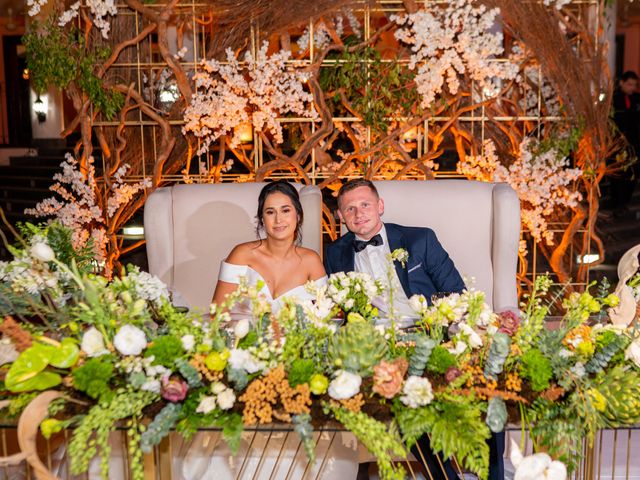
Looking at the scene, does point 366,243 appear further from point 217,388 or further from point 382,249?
point 217,388

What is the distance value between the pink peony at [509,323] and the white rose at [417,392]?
32 centimetres

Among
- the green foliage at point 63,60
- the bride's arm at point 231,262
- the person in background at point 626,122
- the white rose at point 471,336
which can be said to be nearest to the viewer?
the white rose at point 471,336

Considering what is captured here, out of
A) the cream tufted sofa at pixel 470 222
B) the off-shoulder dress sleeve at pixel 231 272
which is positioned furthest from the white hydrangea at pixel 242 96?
the off-shoulder dress sleeve at pixel 231 272

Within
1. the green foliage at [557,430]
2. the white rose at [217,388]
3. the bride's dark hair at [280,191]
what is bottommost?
the green foliage at [557,430]

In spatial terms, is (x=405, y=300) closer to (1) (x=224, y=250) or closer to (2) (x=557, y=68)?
(1) (x=224, y=250)

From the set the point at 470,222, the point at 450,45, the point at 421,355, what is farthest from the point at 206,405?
the point at 450,45

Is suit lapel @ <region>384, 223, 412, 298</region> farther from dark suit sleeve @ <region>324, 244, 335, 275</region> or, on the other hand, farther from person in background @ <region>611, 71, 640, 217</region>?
person in background @ <region>611, 71, 640, 217</region>

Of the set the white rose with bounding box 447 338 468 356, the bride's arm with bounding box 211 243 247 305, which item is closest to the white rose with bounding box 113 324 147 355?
the white rose with bounding box 447 338 468 356

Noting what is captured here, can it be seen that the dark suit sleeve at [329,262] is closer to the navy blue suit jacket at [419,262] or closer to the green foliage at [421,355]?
the navy blue suit jacket at [419,262]

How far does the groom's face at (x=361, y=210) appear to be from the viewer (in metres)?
3.38

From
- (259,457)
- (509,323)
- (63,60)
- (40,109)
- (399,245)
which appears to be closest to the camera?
(509,323)

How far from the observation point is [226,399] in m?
1.59

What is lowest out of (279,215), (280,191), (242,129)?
(279,215)

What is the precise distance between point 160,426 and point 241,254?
5.89ft
